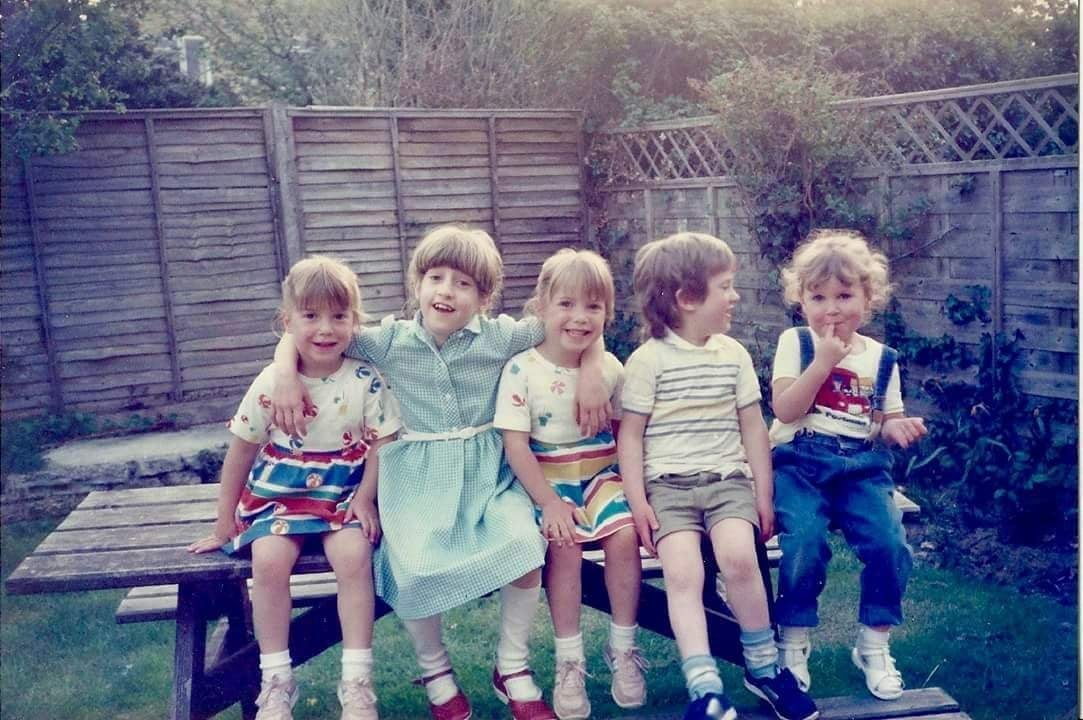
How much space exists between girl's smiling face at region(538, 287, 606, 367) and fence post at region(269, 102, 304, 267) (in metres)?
4.95

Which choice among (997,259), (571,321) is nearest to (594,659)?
(571,321)

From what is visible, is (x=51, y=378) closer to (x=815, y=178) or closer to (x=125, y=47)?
(x=125, y=47)

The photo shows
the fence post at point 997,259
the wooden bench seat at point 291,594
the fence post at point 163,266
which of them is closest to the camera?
the wooden bench seat at point 291,594

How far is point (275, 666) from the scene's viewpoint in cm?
268

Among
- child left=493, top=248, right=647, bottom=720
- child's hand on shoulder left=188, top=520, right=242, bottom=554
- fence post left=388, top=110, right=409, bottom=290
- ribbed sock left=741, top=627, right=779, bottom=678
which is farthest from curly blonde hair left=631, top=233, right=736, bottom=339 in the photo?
fence post left=388, top=110, right=409, bottom=290

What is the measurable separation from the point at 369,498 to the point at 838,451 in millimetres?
1209

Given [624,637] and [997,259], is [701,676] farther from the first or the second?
[997,259]

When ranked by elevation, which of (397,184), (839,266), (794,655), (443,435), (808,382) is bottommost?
(794,655)

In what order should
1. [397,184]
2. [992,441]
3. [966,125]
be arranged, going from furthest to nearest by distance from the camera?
[397,184], [966,125], [992,441]

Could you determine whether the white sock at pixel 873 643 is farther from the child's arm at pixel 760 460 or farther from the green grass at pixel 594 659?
the green grass at pixel 594 659

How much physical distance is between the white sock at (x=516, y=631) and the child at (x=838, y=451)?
2.00ft

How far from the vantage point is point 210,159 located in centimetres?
723

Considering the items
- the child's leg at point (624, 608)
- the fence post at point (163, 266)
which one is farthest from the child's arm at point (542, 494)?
the fence post at point (163, 266)

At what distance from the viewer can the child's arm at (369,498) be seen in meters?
2.77
